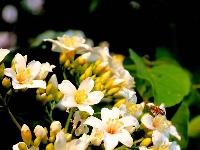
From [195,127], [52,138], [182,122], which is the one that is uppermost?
[52,138]

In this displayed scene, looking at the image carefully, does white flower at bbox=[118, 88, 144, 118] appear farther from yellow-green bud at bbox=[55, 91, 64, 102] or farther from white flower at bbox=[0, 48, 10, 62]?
white flower at bbox=[0, 48, 10, 62]

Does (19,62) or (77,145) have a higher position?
(19,62)

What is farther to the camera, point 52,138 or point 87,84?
point 87,84

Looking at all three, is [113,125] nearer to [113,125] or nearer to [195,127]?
[113,125]

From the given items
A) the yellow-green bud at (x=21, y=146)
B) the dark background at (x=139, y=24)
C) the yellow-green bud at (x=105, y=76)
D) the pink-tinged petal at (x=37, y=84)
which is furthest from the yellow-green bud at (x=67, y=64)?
the dark background at (x=139, y=24)

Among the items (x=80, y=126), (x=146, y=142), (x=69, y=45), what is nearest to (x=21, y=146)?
(x=80, y=126)

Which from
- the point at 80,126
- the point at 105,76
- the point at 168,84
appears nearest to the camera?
the point at 80,126
